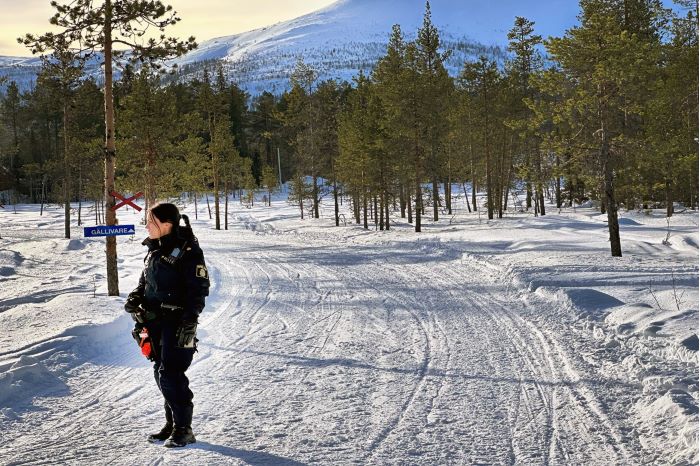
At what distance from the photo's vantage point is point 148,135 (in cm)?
3167

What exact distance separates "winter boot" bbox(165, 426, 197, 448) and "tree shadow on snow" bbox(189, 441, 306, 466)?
7cm

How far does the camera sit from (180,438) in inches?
187

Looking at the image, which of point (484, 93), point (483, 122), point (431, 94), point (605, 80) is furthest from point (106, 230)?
point (483, 122)

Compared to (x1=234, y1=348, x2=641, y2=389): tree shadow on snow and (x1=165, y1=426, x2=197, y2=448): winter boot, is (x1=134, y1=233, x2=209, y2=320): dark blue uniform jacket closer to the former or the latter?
(x1=165, y1=426, x2=197, y2=448): winter boot

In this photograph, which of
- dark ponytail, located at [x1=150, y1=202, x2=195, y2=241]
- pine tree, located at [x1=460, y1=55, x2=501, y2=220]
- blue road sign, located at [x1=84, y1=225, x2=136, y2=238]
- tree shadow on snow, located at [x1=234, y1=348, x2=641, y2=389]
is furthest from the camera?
pine tree, located at [x1=460, y1=55, x2=501, y2=220]

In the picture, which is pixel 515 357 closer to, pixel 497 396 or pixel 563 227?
pixel 497 396

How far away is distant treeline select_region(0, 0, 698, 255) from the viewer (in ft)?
55.8

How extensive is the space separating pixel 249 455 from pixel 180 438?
69 cm

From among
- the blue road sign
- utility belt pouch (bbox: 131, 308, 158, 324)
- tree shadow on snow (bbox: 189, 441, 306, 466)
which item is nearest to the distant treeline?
the blue road sign

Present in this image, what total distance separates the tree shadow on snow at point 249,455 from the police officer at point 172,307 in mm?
189

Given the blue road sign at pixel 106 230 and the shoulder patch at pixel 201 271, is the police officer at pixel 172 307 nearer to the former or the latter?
the shoulder patch at pixel 201 271

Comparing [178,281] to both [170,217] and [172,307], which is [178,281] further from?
[170,217]

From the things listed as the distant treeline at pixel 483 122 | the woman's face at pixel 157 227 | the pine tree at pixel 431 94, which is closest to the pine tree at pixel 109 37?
the distant treeline at pixel 483 122

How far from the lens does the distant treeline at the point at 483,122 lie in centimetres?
1700
